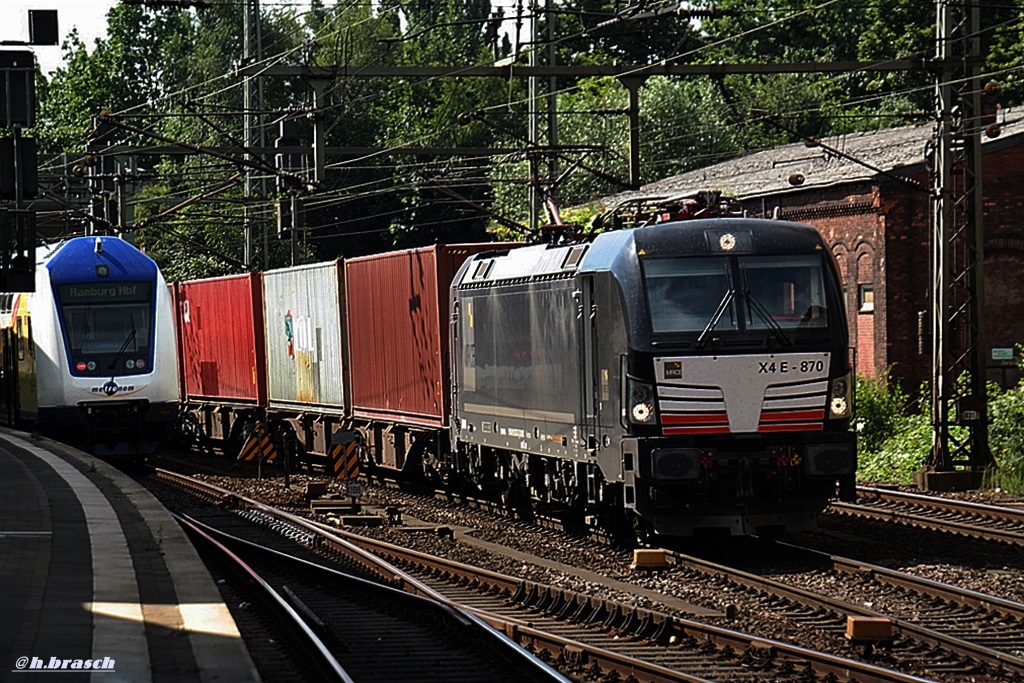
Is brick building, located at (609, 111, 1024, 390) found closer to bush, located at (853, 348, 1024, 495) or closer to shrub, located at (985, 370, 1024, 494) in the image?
bush, located at (853, 348, 1024, 495)

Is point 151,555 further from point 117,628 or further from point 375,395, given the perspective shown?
point 375,395

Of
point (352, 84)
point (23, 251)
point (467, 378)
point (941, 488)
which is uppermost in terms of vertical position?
point (352, 84)

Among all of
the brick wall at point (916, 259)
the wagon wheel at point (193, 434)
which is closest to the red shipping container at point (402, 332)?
the wagon wheel at point (193, 434)

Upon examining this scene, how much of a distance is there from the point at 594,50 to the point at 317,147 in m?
52.8

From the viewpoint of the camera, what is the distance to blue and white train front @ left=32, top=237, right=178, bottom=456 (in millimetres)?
26141

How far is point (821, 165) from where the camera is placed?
39344mm

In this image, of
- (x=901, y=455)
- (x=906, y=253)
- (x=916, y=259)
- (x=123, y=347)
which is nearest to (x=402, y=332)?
(x=123, y=347)

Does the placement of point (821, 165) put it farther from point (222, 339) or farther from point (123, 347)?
point (123, 347)

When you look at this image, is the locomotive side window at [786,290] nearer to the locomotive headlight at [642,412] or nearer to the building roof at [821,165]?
the locomotive headlight at [642,412]

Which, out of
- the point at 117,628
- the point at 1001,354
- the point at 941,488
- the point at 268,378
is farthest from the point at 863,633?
the point at 1001,354

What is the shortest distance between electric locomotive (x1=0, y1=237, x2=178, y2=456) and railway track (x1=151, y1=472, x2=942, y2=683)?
12438 mm

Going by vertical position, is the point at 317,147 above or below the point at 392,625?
above

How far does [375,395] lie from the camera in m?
25.5

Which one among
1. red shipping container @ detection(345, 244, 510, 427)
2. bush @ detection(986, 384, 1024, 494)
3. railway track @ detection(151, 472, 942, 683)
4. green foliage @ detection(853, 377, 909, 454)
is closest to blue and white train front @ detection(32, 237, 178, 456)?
red shipping container @ detection(345, 244, 510, 427)
